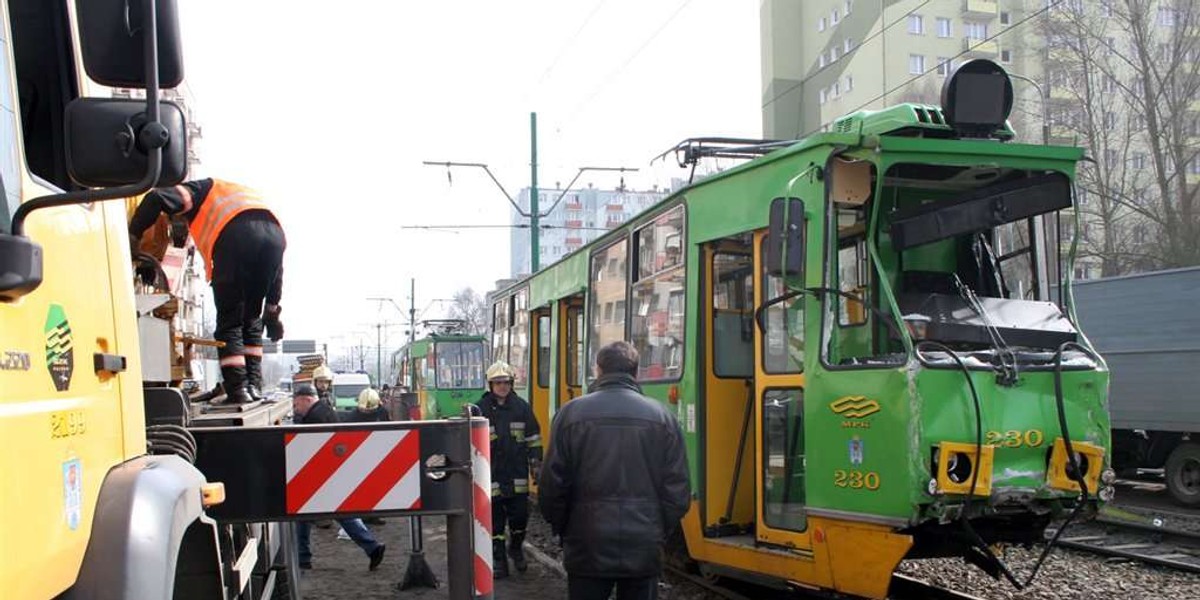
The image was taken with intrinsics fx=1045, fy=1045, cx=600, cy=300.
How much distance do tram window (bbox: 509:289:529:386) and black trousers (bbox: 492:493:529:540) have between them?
5.00m

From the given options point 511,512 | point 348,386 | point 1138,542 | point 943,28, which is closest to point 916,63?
point 943,28

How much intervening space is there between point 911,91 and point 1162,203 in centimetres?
1291

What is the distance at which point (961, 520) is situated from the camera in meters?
5.64

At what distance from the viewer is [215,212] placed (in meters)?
4.56

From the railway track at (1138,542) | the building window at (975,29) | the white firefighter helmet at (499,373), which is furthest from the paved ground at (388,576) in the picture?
the building window at (975,29)

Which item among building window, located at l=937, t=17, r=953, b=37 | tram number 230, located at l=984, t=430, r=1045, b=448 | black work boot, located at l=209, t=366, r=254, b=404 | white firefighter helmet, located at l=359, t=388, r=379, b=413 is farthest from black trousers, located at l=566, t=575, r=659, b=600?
building window, located at l=937, t=17, r=953, b=37

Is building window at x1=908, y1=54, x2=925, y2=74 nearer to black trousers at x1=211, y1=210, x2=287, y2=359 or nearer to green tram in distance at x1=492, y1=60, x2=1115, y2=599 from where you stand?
green tram in distance at x1=492, y1=60, x2=1115, y2=599

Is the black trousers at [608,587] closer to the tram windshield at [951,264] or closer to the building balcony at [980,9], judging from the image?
the tram windshield at [951,264]

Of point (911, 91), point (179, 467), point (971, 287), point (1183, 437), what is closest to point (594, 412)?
point (179, 467)

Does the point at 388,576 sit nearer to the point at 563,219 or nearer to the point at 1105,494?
the point at 1105,494

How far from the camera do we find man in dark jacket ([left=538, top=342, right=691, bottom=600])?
4477 millimetres

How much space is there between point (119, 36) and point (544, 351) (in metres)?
11.6

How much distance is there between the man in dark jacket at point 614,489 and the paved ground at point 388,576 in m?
3.59

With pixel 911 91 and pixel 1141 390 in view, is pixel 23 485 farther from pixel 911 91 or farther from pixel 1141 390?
pixel 911 91
